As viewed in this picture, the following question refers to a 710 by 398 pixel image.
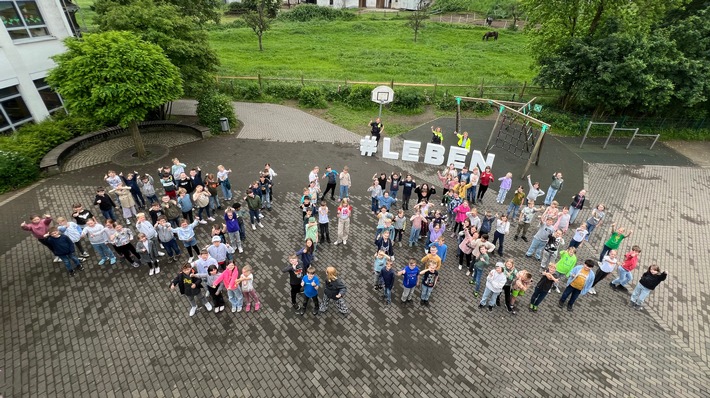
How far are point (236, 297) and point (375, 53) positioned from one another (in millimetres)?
30064

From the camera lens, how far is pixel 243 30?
41.9 meters

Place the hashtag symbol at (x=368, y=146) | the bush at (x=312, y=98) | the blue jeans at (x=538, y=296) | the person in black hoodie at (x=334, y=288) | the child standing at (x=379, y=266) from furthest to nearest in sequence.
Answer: the bush at (x=312, y=98)
the hashtag symbol at (x=368, y=146)
the child standing at (x=379, y=266)
the blue jeans at (x=538, y=296)
the person in black hoodie at (x=334, y=288)

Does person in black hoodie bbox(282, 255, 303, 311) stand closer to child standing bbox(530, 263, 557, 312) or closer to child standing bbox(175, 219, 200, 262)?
child standing bbox(175, 219, 200, 262)

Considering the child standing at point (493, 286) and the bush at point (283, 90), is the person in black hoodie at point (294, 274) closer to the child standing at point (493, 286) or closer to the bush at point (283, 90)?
the child standing at point (493, 286)

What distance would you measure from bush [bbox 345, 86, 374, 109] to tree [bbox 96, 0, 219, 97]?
8568 millimetres

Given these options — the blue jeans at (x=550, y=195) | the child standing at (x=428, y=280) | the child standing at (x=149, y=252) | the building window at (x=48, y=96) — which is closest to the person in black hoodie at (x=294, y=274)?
the child standing at (x=428, y=280)

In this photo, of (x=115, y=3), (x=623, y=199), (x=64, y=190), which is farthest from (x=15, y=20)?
(x=623, y=199)

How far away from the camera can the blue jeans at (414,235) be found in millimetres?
11438

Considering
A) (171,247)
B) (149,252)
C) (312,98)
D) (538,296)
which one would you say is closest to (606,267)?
(538,296)

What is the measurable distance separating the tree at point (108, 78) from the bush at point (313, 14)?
123 feet

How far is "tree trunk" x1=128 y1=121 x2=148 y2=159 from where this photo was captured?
618 inches

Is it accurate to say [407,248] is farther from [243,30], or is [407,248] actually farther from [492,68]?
[243,30]

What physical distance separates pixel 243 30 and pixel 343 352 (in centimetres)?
4255

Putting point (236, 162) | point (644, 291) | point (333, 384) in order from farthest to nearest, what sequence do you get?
1. point (236, 162)
2. point (644, 291)
3. point (333, 384)
